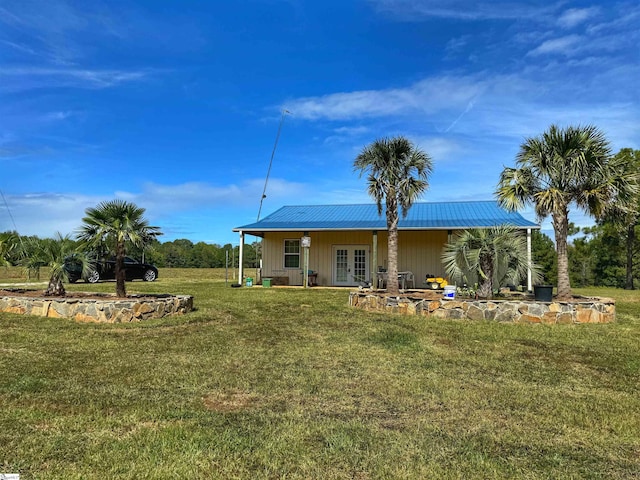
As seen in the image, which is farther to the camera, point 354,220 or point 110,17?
point 354,220

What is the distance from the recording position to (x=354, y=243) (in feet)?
60.6

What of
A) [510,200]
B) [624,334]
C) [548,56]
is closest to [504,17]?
[548,56]

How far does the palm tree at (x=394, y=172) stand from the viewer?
11141mm

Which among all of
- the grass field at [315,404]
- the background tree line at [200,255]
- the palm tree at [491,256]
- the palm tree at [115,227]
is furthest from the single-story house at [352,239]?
the grass field at [315,404]

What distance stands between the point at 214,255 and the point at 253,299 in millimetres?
36878

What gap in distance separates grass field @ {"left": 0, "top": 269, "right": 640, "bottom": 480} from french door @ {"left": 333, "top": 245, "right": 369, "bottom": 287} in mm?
11183

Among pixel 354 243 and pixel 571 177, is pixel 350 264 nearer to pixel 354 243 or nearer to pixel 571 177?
pixel 354 243

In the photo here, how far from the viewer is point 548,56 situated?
10.4m

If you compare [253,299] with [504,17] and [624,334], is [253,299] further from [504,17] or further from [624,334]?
[504,17]

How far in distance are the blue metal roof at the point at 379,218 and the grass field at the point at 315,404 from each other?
9396 mm

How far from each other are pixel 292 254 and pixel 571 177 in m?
12.0

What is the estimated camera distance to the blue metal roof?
1620 cm

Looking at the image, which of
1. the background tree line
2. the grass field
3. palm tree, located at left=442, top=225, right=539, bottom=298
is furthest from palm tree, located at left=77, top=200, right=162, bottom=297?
the background tree line

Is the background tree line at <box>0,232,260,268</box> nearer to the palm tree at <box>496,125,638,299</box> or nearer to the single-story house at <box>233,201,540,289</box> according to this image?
the single-story house at <box>233,201,540,289</box>
